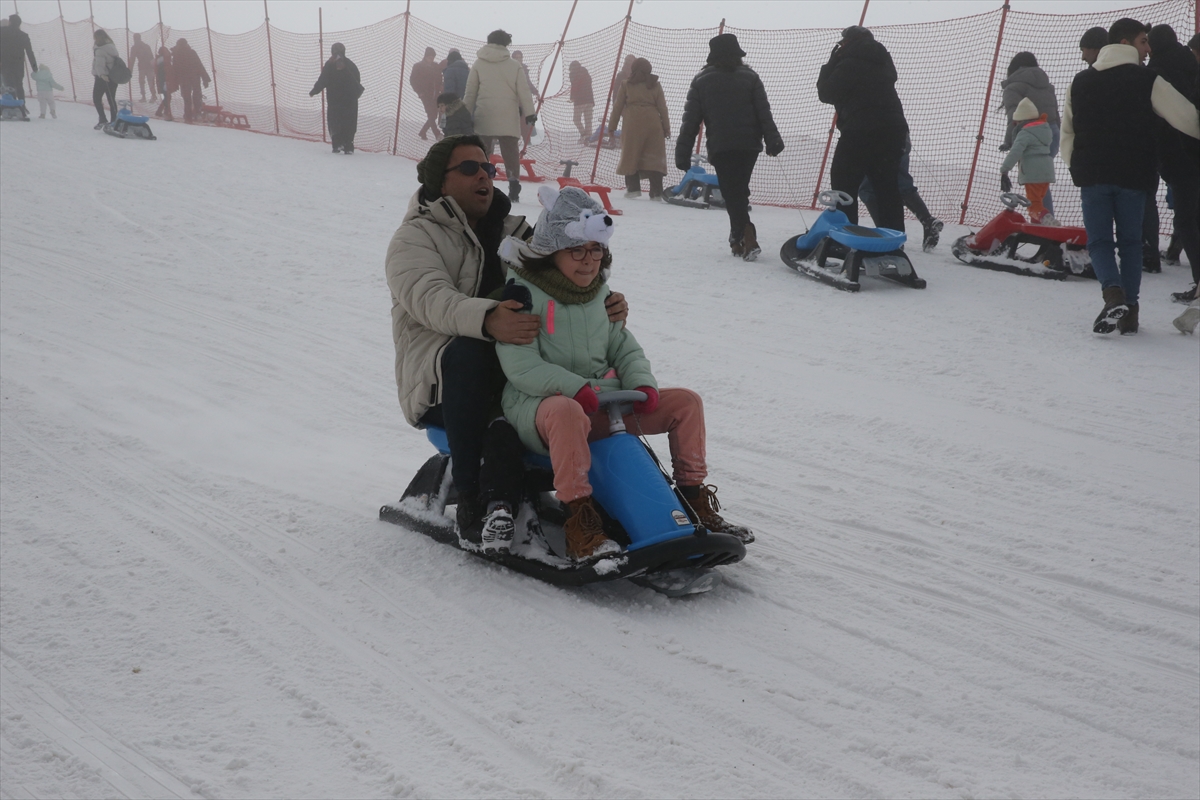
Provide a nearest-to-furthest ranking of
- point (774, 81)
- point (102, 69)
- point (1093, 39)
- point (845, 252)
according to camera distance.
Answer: point (1093, 39) → point (845, 252) → point (774, 81) → point (102, 69)

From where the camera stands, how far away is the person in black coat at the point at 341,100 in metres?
15.2

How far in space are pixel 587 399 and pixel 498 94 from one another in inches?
338

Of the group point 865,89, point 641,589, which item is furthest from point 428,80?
point 641,589

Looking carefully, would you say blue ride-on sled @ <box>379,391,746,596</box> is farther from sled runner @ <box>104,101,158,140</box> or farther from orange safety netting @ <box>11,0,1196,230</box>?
sled runner @ <box>104,101,158,140</box>

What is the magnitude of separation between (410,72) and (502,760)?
16482 millimetres

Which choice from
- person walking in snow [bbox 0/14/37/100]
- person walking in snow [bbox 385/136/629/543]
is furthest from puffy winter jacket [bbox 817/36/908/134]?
person walking in snow [bbox 0/14/37/100]

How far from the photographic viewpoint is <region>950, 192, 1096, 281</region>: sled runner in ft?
24.0

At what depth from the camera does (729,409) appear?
15.8 feet

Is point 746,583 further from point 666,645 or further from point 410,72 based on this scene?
point 410,72

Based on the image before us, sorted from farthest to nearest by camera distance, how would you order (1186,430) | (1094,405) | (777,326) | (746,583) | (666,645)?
(777,326) < (1094,405) < (1186,430) < (746,583) < (666,645)

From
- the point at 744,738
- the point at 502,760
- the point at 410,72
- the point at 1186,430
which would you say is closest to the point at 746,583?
the point at 744,738

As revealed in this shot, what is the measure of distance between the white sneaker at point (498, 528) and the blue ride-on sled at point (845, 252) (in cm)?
467

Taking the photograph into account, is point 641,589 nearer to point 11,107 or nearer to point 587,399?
point 587,399

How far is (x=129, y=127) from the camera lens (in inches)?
590
